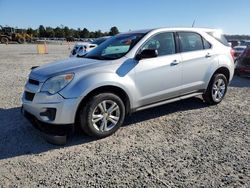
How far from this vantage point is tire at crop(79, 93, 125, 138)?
4398mm

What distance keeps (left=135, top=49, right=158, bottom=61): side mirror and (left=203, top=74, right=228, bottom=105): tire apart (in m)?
1.93

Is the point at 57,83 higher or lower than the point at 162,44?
lower

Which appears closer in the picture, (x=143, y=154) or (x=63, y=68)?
(x=143, y=154)

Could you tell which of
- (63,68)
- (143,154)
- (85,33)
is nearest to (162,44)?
(63,68)

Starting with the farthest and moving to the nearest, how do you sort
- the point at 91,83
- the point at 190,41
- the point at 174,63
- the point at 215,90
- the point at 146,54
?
the point at 215,90, the point at 190,41, the point at 174,63, the point at 146,54, the point at 91,83

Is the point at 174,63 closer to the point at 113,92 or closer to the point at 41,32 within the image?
the point at 113,92

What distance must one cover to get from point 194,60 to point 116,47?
5.21 feet

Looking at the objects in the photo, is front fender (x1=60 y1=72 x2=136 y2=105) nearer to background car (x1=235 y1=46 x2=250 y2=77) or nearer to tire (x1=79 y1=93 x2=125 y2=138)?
tire (x1=79 y1=93 x2=125 y2=138)

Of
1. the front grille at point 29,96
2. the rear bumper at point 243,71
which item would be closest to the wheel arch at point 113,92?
the front grille at point 29,96

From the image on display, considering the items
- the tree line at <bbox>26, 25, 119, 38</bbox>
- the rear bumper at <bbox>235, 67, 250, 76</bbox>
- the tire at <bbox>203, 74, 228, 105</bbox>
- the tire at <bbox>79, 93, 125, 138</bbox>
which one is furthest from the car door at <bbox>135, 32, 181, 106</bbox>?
the tree line at <bbox>26, 25, 119, 38</bbox>

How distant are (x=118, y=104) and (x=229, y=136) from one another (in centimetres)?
190

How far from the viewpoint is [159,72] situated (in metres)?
5.15

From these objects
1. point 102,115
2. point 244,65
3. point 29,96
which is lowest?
point 102,115

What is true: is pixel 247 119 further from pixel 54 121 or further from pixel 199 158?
pixel 54 121
